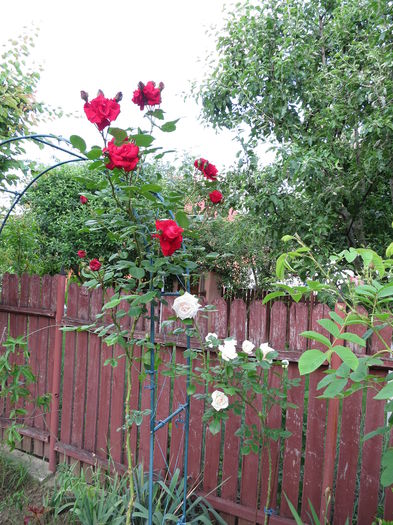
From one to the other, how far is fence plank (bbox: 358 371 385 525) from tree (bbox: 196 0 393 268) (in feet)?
8.83

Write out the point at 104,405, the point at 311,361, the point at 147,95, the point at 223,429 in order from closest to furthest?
the point at 311,361 → the point at 147,95 → the point at 223,429 → the point at 104,405

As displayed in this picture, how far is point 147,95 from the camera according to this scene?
6.11ft

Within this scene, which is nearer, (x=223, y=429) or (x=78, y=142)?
(x=78, y=142)

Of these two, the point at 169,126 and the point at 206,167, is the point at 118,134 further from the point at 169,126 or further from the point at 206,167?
the point at 206,167

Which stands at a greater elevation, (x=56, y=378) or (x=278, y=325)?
(x=278, y=325)

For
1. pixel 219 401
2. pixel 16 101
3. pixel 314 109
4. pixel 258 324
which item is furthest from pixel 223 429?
pixel 314 109

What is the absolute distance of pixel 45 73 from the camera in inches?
168

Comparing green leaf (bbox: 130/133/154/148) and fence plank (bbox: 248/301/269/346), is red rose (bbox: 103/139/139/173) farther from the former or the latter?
fence plank (bbox: 248/301/269/346)

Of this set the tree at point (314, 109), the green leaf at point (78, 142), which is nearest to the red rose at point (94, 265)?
the green leaf at point (78, 142)

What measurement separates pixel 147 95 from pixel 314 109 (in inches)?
174

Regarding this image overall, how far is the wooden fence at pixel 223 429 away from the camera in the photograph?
87.7 inches

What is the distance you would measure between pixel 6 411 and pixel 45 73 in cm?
310

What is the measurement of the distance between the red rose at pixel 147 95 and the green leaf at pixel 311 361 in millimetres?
1258

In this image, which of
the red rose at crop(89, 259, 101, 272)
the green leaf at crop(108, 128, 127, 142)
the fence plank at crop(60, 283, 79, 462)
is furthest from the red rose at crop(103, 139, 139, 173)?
the fence plank at crop(60, 283, 79, 462)
